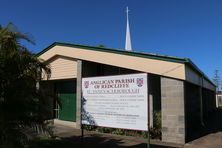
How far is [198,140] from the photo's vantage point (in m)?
11.0

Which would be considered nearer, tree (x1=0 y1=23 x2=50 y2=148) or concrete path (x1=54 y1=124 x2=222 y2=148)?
tree (x1=0 y1=23 x2=50 y2=148)

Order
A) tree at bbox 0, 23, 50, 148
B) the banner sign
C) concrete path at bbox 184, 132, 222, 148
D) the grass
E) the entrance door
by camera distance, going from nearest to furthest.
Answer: tree at bbox 0, 23, 50, 148
the banner sign
the grass
concrete path at bbox 184, 132, 222, 148
the entrance door

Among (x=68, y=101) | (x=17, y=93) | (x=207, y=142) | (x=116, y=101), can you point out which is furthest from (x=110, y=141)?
(x=68, y=101)

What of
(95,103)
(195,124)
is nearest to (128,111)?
(95,103)

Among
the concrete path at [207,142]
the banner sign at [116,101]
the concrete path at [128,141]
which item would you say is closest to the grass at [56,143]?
the concrete path at [128,141]

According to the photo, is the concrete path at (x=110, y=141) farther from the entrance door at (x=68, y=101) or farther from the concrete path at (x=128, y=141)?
the entrance door at (x=68, y=101)

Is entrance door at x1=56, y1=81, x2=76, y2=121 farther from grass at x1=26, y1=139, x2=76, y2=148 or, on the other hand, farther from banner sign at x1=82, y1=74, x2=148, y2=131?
banner sign at x1=82, y1=74, x2=148, y2=131

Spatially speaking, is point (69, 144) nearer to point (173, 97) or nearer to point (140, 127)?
point (140, 127)

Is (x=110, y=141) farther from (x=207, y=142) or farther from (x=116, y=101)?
(x=207, y=142)

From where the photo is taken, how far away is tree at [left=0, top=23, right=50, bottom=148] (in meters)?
6.98

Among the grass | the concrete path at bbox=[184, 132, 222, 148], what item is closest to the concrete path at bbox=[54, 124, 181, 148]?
the grass

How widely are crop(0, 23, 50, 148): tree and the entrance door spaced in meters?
8.49

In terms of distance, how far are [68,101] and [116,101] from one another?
29.3 ft

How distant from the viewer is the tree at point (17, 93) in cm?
698
